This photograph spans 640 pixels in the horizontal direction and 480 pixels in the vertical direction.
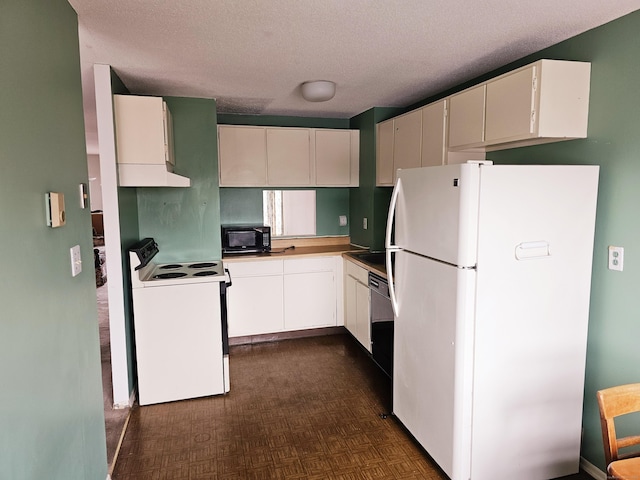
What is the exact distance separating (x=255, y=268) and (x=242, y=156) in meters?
1.12

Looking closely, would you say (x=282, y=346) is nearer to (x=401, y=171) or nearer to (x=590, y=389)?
(x=401, y=171)

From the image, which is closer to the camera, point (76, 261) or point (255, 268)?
point (76, 261)

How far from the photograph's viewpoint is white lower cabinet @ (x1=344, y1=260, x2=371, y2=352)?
12.0 feet

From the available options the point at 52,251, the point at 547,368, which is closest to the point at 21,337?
the point at 52,251

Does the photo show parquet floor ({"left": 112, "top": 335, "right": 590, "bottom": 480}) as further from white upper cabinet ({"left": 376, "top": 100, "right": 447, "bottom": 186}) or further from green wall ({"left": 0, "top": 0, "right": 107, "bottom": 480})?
white upper cabinet ({"left": 376, "top": 100, "right": 447, "bottom": 186})

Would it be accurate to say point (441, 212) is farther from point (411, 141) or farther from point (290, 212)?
point (290, 212)

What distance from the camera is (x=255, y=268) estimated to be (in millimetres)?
3953

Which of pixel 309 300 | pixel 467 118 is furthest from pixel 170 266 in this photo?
pixel 467 118

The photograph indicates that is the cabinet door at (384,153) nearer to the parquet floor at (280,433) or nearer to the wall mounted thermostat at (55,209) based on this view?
the parquet floor at (280,433)

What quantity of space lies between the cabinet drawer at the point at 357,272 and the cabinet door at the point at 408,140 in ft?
3.16

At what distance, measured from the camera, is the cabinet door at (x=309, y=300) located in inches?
161

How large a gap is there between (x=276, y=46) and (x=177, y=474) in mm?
2416

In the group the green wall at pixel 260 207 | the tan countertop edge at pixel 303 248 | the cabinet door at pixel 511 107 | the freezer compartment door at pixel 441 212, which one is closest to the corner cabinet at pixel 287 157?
the green wall at pixel 260 207

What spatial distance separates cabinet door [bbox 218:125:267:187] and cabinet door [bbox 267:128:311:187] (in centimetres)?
7
